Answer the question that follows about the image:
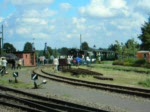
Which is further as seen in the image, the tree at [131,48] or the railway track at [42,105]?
the tree at [131,48]

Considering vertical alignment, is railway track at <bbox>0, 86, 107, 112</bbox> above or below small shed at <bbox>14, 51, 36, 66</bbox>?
below

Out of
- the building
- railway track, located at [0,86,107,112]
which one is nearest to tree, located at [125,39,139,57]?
the building

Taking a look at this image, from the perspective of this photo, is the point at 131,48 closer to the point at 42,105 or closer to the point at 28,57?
the point at 28,57

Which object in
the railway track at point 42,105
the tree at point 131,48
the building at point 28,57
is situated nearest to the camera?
the railway track at point 42,105

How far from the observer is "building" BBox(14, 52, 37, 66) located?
82.0 m

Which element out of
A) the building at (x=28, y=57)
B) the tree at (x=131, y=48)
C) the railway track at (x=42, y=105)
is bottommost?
the railway track at (x=42, y=105)

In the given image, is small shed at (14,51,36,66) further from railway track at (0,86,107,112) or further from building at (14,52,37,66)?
railway track at (0,86,107,112)

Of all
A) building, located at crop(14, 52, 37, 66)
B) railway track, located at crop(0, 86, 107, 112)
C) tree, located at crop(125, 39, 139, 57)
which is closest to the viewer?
railway track, located at crop(0, 86, 107, 112)

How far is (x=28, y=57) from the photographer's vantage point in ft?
275

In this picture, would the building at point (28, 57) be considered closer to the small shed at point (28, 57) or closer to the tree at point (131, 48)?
the small shed at point (28, 57)

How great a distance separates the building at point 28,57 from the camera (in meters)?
82.0

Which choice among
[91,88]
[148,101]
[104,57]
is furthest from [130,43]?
[148,101]

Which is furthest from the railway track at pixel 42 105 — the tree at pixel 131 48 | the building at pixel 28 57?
the tree at pixel 131 48

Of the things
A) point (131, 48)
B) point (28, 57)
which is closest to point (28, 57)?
point (28, 57)
